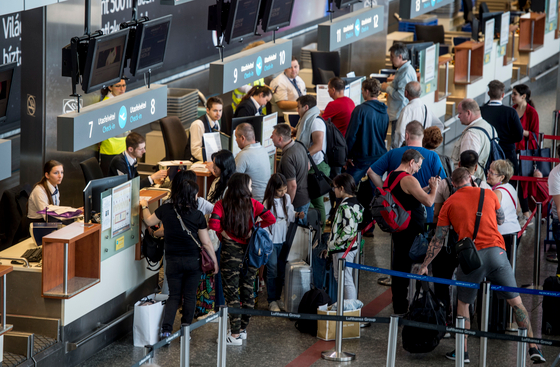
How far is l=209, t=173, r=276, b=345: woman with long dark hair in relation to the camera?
5988mm

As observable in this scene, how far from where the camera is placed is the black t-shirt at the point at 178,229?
5902 mm

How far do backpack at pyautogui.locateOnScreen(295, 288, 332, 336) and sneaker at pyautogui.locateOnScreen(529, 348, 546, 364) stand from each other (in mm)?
1539

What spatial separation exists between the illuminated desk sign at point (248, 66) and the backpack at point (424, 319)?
2.34m

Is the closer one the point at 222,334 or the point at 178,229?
the point at 222,334

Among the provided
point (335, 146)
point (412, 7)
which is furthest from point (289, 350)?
point (412, 7)

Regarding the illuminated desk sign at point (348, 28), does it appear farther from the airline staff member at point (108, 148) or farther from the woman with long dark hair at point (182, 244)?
the woman with long dark hair at point (182, 244)

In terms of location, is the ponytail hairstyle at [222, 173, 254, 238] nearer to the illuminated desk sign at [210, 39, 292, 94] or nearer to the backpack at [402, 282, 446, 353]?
the illuminated desk sign at [210, 39, 292, 94]

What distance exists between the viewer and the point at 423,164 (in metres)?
6.75

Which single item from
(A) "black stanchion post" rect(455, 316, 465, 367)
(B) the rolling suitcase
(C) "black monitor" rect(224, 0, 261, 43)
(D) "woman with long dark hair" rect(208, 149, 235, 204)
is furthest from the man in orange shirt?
(C) "black monitor" rect(224, 0, 261, 43)

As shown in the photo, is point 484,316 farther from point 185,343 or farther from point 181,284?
point 181,284

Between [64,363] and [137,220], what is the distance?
1.26 meters

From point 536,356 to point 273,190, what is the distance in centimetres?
235

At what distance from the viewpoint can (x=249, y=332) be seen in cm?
650

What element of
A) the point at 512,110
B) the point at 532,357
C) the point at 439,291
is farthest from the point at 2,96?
the point at 512,110
